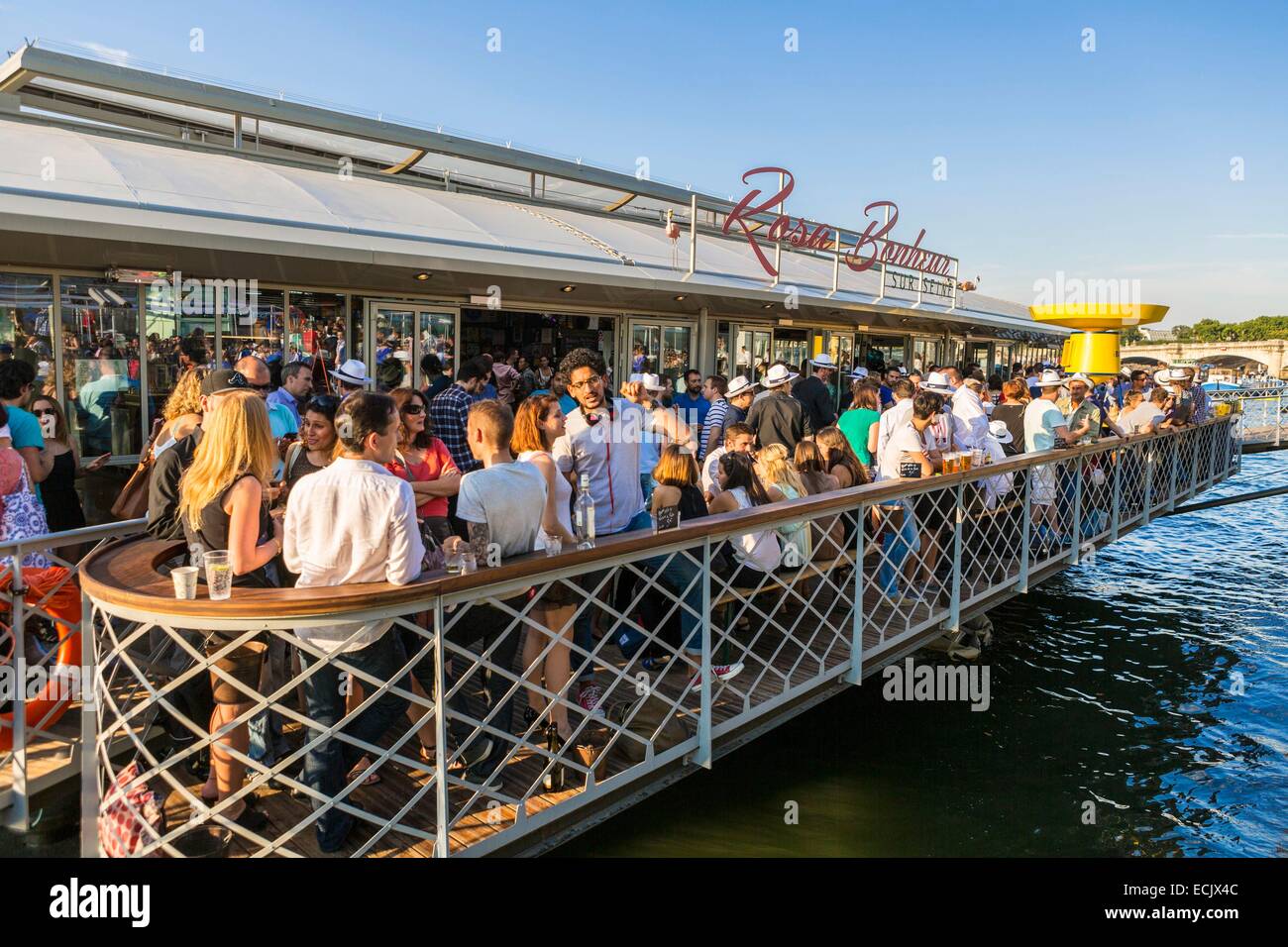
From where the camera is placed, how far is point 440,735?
312 cm

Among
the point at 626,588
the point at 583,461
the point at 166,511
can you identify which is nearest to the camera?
the point at 166,511

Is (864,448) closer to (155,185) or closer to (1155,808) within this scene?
(1155,808)

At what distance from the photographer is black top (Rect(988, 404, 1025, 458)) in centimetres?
855

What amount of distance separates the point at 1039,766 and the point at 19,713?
6302mm

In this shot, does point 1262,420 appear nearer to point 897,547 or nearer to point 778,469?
point 897,547

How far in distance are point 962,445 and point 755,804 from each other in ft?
12.0

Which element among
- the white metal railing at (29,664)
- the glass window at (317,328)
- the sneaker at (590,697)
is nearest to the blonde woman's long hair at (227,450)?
→ the white metal railing at (29,664)

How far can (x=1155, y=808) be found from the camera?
5.91 m

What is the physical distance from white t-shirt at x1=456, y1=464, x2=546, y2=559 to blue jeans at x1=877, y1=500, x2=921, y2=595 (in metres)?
3.07

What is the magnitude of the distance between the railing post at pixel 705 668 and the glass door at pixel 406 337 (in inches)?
268

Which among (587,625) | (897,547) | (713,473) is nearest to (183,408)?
(587,625)

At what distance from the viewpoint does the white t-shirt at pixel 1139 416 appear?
1109 centimetres

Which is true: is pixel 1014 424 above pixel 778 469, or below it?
above

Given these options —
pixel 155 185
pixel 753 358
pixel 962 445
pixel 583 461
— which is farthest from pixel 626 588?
pixel 753 358
